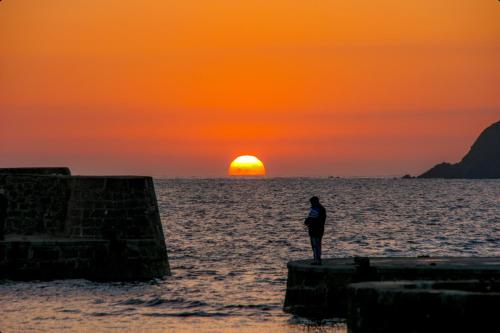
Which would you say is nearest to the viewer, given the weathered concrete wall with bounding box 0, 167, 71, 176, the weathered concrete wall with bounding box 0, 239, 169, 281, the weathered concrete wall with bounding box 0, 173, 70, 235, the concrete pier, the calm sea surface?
the concrete pier

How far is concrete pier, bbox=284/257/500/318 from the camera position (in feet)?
75.1

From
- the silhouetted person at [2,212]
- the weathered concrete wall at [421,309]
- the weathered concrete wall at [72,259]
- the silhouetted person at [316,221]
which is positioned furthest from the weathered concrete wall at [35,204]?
the weathered concrete wall at [421,309]

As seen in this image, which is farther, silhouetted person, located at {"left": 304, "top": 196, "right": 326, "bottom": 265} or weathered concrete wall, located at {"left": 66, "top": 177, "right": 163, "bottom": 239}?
weathered concrete wall, located at {"left": 66, "top": 177, "right": 163, "bottom": 239}

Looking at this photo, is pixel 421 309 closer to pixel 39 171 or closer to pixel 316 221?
pixel 316 221

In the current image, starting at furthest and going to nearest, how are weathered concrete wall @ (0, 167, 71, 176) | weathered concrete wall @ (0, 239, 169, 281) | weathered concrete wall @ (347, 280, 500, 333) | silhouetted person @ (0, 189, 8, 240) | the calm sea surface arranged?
weathered concrete wall @ (0, 167, 71, 176)
silhouetted person @ (0, 189, 8, 240)
weathered concrete wall @ (0, 239, 169, 281)
the calm sea surface
weathered concrete wall @ (347, 280, 500, 333)

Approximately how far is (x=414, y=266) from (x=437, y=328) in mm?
8647

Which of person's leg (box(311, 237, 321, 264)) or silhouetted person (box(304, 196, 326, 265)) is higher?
silhouetted person (box(304, 196, 326, 265))

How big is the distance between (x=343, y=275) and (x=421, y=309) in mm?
8531

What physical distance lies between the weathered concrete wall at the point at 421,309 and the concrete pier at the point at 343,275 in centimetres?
603

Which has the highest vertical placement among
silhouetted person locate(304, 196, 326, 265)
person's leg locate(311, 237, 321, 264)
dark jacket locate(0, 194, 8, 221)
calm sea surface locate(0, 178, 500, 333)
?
dark jacket locate(0, 194, 8, 221)

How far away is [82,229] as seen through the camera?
31.9 m

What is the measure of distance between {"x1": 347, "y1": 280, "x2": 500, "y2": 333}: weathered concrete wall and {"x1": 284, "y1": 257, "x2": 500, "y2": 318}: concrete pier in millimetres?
6026

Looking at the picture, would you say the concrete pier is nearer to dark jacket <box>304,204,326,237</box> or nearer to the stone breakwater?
dark jacket <box>304,204,326,237</box>

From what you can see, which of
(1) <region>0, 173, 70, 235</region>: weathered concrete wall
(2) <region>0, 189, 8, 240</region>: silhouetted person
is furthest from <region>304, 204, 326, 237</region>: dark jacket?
(1) <region>0, 173, 70, 235</region>: weathered concrete wall
